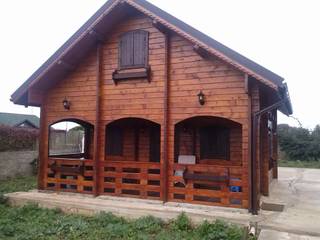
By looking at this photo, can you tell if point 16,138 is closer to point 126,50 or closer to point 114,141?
point 114,141

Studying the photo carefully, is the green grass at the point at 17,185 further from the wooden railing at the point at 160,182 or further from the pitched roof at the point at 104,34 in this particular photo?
the pitched roof at the point at 104,34

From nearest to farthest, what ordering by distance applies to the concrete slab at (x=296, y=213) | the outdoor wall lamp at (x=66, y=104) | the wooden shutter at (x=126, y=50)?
the concrete slab at (x=296, y=213)
the wooden shutter at (x=126, y=50)
the outdoor wall lamp at (x=66, y=104)

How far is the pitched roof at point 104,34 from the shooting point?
23.1ft

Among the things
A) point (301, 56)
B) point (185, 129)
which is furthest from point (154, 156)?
point (301, 56)

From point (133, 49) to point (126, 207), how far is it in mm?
3862

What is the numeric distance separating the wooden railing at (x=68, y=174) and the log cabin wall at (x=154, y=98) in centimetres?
3

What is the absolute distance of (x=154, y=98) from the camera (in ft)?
27.5

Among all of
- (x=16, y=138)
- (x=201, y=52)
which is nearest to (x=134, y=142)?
(x=201, y=52)

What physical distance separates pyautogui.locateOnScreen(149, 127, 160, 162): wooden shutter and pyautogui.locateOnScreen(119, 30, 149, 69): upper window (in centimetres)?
297

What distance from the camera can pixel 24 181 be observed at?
507 inches

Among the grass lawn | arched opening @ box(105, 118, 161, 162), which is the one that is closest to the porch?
arched opening @ box(105, 118, 161, 162)

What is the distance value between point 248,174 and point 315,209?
186cm

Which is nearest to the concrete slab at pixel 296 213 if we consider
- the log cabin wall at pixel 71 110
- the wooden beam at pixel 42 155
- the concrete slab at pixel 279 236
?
the concrete slab at pixel 279 236

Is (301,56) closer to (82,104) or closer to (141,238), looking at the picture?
(82,104)
